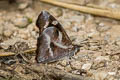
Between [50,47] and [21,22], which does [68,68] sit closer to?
[50,47]

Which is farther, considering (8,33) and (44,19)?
(8,33)

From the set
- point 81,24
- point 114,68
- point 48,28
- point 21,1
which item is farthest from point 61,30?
point 21,1

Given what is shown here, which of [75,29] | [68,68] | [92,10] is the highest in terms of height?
[92,10]

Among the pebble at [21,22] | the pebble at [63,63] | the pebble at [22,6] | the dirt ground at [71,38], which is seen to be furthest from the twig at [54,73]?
the pebble at [22,6]

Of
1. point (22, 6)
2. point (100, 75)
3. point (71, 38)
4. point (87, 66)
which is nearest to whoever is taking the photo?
point (100, 75)

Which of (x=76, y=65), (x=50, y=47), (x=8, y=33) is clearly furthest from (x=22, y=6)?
(x=76, y=65)

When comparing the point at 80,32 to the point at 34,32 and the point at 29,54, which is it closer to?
the point at 34,32

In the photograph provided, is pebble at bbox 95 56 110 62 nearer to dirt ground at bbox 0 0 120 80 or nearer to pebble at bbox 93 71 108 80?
dirt ground at bbox 0 0 120 80
